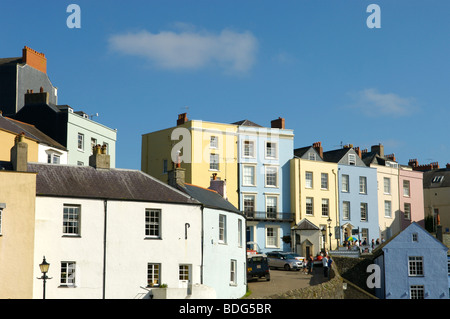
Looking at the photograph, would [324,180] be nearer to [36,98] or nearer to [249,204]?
[249,204]

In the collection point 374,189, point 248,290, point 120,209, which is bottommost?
point 248,290

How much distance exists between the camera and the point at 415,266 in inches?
2435

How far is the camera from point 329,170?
237 ft

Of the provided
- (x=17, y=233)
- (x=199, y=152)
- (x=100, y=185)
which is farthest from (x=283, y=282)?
(x=199, y=152)

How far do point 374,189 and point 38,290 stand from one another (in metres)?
50.3

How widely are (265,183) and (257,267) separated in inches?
950

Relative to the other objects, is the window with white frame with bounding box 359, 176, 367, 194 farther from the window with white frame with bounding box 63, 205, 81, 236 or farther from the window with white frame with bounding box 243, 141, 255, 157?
the window with white frame with bounding box 63, 205, 81, 236

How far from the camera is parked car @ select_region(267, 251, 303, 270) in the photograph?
53.3 meters

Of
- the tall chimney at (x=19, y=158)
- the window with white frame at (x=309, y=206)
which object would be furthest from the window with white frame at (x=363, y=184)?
the tall chimney at (x=19, y=158)

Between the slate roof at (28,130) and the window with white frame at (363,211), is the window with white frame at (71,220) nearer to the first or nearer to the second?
the slate roof at (28,130)
